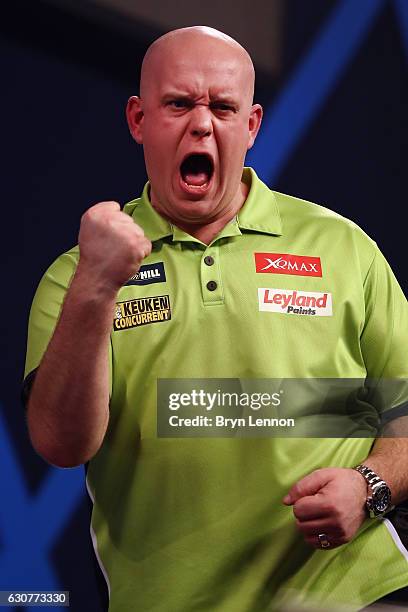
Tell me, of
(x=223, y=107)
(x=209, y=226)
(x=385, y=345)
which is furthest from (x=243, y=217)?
(x=385, y=345)

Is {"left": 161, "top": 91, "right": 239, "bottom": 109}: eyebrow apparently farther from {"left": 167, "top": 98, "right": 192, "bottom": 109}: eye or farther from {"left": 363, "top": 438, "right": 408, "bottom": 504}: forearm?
{"left": 363, "top": 438, "right": 408, "bottom": 504}: forearm

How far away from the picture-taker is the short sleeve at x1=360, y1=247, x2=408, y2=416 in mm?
1570

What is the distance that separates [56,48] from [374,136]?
521 mm

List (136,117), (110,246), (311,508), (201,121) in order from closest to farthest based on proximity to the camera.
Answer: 1. (110,246)
2. (311,508)
3. (201,121)
4. (136,117)

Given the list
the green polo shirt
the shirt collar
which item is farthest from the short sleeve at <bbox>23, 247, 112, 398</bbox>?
the shirt collar

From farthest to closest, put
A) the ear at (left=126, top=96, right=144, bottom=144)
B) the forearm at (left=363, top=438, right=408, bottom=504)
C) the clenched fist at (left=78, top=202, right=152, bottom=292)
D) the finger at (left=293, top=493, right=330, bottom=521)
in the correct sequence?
the ear at (left=126, top=96, right=144, bottom=144) → the forearm at (left=363, top=438, right=408, bottom=504) → the finger at (left=293, top=493, right=330, bottom=521) → the clenched fist at (left=78, top=202, right=152, bottom=292)

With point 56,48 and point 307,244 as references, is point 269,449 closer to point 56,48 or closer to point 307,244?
point 307,244

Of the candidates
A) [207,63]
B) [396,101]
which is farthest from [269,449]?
[396,101]

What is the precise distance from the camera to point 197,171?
5.07 ft

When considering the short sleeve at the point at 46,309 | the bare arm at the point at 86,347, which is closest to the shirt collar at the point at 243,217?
the short sleeve at the point at 46,309

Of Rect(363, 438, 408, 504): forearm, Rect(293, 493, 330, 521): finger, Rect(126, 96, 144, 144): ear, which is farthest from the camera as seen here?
Rect(126, 96, 144, 144): ear

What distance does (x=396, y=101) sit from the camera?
183 cm

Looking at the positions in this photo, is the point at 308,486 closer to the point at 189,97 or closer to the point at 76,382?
the point at 76,382

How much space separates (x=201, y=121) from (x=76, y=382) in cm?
41
